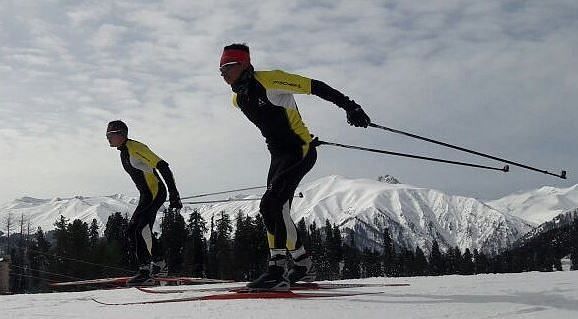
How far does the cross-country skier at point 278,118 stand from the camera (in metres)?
5.86

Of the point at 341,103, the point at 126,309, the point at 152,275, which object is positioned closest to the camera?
the point at 126,309

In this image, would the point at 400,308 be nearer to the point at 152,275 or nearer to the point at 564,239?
the point at 152,275

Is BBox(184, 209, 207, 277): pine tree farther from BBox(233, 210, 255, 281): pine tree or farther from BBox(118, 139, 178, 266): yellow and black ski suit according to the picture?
BBox(118, 139, 178, 266): yellow and black ski suit

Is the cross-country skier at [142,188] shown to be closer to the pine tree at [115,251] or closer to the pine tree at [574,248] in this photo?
the pine tree at [115,251]

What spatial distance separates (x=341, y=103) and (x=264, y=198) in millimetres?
1193

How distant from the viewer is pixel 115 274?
211 ft

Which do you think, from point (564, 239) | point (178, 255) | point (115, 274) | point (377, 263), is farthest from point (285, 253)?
point (564, 239)

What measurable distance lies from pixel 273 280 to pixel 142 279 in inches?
184

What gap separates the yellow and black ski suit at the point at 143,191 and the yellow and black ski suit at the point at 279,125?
3.98 meters

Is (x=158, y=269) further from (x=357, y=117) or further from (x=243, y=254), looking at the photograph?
(x=243, y=254)

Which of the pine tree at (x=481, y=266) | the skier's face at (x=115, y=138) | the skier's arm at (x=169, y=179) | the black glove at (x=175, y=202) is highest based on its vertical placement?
the skier's face at (x=115, y=138)

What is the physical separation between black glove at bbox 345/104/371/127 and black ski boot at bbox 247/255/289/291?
1486 mm

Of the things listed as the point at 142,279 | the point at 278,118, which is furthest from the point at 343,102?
the point at 142,279

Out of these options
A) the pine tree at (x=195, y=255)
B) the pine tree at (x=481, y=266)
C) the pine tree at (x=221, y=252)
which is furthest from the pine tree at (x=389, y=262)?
the pine tree at (x=195, y=255)
